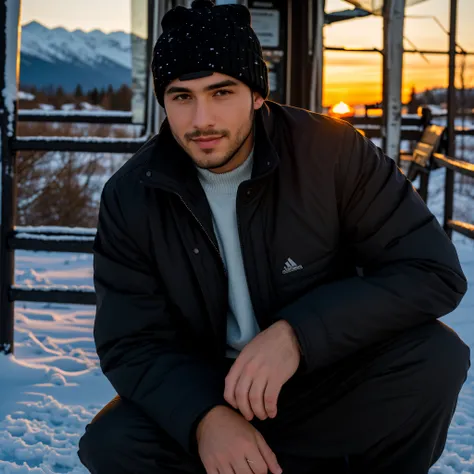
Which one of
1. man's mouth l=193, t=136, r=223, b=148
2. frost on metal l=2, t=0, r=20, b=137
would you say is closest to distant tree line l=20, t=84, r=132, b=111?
frost on metal l=2, t=0, r=20, b=137

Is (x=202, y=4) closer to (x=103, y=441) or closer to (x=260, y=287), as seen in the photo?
(x=260, y=287)

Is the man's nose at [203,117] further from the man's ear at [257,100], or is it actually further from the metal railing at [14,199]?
the metal railing at [14,199]

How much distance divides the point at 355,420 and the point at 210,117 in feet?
2.62

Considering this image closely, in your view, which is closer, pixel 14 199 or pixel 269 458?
pixel 269 458

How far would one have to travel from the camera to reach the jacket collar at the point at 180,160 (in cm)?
181

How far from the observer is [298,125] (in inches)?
77.4

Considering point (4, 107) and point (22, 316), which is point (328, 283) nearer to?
point (4, 107)

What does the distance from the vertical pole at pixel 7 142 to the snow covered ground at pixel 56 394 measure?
21 centimetres

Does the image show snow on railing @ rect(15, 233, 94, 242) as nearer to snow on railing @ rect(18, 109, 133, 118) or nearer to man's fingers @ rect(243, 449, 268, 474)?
snow on railing @ rect(18, 109, 133, 118)

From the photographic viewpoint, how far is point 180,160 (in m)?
1.92

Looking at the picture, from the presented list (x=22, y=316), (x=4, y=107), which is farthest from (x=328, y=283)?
(x=22, y=316)

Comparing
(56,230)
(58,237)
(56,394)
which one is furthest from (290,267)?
(56,230)

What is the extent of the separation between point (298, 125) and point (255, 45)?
250 millimetres

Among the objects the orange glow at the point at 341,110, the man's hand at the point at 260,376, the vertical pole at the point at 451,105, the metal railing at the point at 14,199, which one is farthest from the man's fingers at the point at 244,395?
the vertical pole at the point at 451,105
